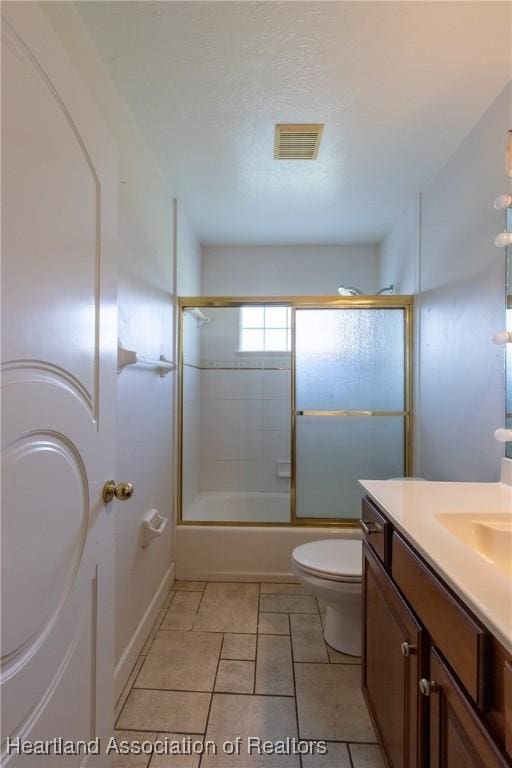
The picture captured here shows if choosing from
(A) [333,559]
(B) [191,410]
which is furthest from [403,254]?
(A) [333,559]

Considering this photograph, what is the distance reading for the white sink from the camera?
0.97m

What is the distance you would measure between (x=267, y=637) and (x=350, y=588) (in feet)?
1.84

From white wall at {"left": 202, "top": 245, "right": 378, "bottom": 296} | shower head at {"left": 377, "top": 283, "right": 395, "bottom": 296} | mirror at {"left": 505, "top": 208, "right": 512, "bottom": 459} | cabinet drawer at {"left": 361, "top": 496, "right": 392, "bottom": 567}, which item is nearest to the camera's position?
cabinet drawer at {"left": 361, "top": 496, "right": 392, "bottom": 567}

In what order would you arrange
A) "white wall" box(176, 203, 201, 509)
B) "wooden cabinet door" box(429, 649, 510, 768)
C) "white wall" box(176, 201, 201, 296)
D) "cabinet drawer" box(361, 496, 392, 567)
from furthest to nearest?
"white wall" box(176, 203, 201, 509) → "white wall" box(176, 201, 201, 296) → "cabinet drawer" box(361, 496, 392, 567) → "wooden cabinet door" box(429, 649, 510, 768)

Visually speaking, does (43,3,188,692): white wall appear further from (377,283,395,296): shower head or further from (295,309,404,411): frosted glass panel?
(377,283,395,296): shower head

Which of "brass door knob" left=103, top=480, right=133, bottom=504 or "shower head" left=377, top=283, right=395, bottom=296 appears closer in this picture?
"brass door knob" left=103, top=480, right=133, bottom=504

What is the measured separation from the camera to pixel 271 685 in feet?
5.06

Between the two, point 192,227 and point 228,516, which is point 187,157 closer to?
point 192,227

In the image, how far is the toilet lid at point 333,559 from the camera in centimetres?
163

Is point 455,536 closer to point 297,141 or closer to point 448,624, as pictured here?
point 448,624

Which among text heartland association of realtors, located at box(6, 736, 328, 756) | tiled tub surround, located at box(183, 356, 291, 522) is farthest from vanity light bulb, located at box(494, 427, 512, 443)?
tiled tub surround, located at box(183, 356, 291, 522)

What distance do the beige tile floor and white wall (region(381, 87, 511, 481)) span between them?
1.06m

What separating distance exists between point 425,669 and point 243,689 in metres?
1.01

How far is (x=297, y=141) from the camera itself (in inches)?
70.5
